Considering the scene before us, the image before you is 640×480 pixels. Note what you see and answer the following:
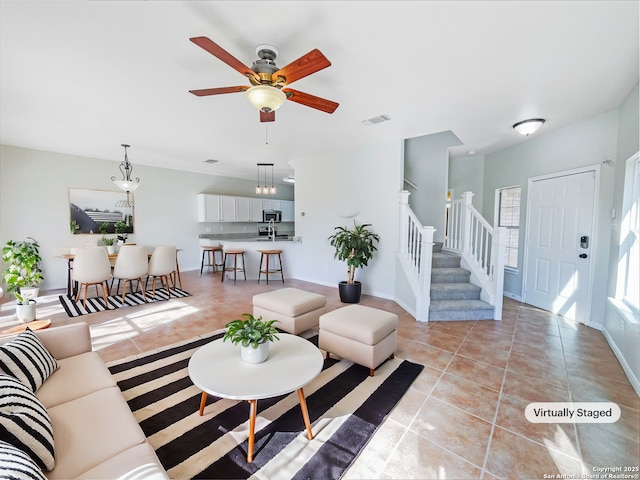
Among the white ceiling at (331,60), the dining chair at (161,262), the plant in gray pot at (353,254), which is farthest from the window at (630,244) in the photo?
the dining chair at (161,262)

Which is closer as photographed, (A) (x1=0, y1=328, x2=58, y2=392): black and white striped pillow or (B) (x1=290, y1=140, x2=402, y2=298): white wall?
(A) (x1=0, y1=328, x2=58, y2=392): black and white striped pillow

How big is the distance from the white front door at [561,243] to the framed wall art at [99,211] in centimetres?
809

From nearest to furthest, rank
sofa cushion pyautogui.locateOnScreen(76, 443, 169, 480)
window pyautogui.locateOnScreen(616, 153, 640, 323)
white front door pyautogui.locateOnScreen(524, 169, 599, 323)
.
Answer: sofa cushion pyautogui.locateOnScreen(76, 443, 169, 480) < window pyautogui.locateOnScreen(616, 153, 640, 323) < white front door pyautogui.locateOnScreen(524, 169, 599, 323)

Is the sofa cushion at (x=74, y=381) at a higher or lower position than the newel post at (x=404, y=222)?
lower

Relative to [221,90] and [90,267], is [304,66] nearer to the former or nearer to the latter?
[221,90]

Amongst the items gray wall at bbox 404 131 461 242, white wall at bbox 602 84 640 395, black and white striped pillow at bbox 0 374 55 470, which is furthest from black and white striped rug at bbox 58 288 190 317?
white wall at bbox 602 84 640 395

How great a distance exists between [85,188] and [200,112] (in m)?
4.08

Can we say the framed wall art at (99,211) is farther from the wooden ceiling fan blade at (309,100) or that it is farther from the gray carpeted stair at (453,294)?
the gray carpeted stair at (453,294)

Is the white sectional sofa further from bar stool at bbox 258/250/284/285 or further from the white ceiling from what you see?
bar stool at bbox 258/250/284/285

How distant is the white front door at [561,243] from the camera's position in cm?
361

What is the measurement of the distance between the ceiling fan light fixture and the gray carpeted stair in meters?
3.22

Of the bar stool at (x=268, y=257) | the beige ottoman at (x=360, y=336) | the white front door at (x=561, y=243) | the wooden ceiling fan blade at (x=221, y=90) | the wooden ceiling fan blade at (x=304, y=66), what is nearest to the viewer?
the wooden ceiling fan blade at (x=304, y=66)

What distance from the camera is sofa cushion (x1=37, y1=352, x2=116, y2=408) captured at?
1445mm

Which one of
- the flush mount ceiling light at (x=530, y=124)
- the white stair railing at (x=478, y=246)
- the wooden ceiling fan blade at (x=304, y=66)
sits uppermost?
the flush mount ceiling light at (x=530, y=124)
